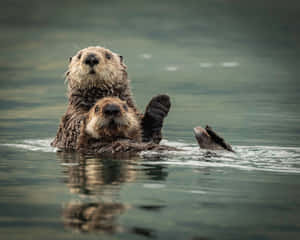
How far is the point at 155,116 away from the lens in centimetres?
802

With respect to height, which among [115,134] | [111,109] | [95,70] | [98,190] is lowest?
[98,190]

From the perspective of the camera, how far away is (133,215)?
4855 millimetres

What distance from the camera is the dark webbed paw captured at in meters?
7.94

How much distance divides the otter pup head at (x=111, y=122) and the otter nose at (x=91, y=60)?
0.60m

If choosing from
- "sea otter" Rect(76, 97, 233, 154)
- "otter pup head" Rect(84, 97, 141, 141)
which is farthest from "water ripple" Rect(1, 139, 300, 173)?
"otter pup head" Rect(84, 97, 141, 141)

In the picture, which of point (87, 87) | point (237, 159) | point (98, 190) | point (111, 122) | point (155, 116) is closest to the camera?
point (98, 190)

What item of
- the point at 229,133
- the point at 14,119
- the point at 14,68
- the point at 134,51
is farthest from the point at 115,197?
the point at 134,51

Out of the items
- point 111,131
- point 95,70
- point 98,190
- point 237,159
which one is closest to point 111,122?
point 111,131

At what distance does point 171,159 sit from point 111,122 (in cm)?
77

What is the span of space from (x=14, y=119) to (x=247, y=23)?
33.7 m

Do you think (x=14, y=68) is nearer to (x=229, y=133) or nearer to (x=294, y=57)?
(x=294, y=57)

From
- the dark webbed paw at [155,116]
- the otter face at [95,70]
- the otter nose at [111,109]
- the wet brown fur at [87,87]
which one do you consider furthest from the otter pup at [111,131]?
the otter face at [95,70]

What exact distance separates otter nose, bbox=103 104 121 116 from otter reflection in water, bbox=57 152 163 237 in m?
0.48

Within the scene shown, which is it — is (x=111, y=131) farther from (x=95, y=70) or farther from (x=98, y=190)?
(x=98, y=190)
